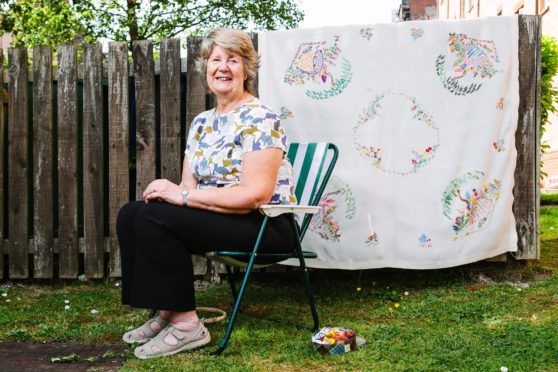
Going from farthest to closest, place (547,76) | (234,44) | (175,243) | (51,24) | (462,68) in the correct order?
(51,24)
(547,76)
(462,68)
(234,44)
(175,243)

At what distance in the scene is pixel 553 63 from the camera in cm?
547

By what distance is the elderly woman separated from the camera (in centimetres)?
264

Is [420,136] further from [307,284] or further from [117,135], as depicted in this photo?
[117,135]

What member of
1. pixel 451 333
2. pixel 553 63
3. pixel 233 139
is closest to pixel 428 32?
A: pixel 233 139

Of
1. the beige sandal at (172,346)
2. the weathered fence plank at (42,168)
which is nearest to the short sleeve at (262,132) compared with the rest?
the beige sandal at (172,346)

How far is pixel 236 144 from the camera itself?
293 cm

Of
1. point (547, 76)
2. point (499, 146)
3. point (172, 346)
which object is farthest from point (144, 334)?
point (547, 76)

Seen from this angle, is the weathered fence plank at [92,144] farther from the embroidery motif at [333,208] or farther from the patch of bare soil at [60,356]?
the embroidery motif at [333,208]

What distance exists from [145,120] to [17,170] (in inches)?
38.9

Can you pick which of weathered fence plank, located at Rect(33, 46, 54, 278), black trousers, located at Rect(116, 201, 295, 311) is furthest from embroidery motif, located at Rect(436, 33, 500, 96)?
weathered fence plank, located at Rect(33, 46, 54, 278)

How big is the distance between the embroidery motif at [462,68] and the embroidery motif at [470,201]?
0.54m

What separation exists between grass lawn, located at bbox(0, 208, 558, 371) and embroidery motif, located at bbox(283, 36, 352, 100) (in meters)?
1.25

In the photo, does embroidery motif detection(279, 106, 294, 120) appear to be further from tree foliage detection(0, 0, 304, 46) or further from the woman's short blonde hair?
tree foliage detection(0, 0, 304, 46)

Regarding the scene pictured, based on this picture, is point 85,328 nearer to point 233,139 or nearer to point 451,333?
point 233,139
